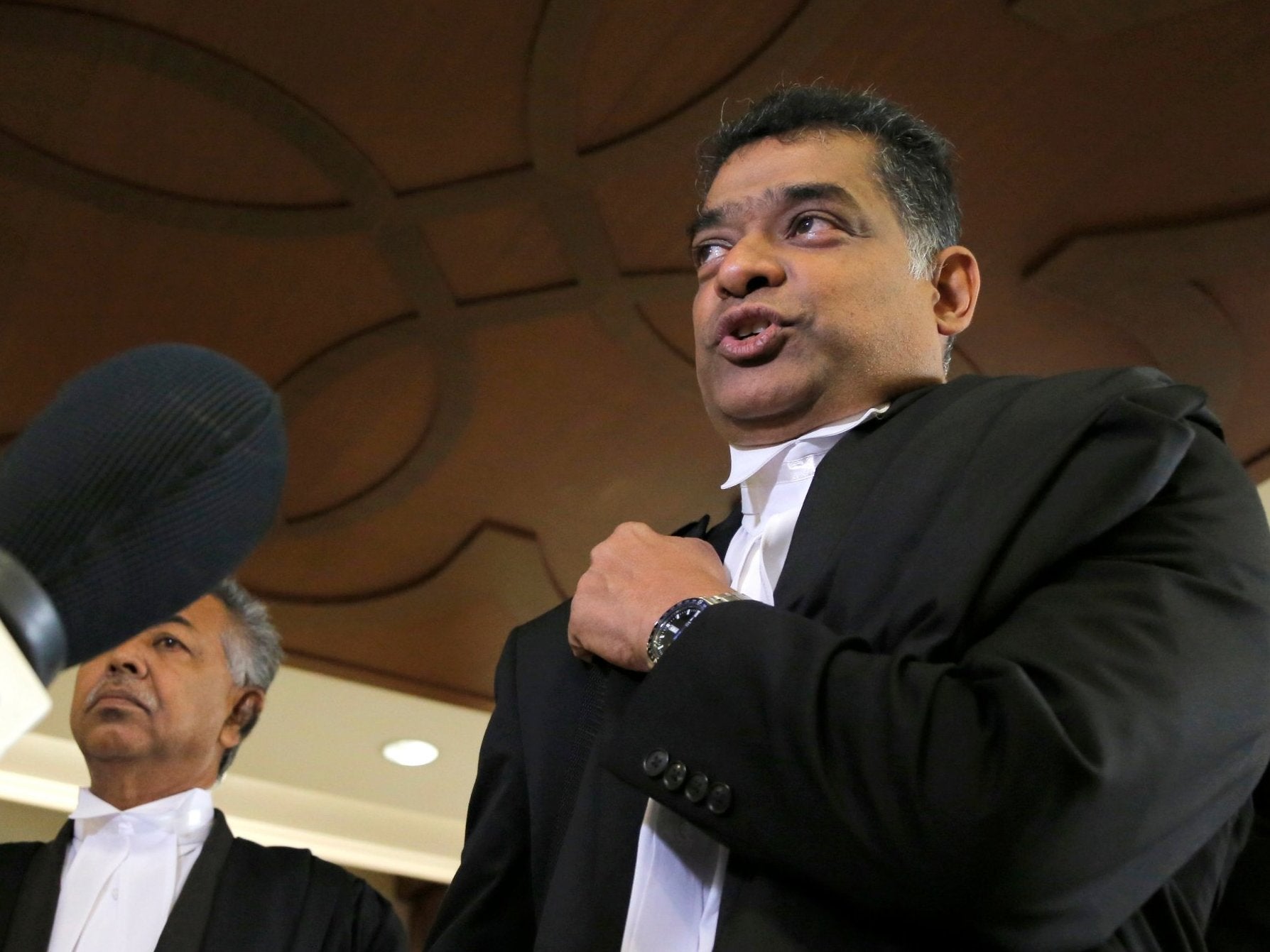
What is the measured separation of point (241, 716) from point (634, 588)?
203 centimetres

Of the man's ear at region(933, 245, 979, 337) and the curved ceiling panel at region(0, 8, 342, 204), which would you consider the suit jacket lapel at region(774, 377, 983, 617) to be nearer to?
the man's ear at region(933, 245, 979, 337)

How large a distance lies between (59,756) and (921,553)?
217 inches

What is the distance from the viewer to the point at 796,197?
164cm

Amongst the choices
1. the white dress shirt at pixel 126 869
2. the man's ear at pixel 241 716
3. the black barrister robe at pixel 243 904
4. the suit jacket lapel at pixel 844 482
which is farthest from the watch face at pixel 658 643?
the man's ear at pixel 241 716

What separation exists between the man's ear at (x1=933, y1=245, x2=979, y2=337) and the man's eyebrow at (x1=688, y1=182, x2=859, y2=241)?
16cm

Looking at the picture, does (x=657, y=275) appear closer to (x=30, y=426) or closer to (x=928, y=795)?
(x=928, y=795)

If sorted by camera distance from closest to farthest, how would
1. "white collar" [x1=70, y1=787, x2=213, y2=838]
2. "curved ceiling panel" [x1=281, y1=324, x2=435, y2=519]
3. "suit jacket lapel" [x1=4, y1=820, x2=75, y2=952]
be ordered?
"suit jacket lapel" [x1=4, y1=820, x2=75, y2=952] → "white collar" [x1=70, y1=787, x2=213, y2=838] → "curved ceiling panel" [x1=281, y1=324, x2=435, y2=519]

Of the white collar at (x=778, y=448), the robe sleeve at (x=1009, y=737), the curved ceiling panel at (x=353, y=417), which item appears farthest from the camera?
the curved ceiling panel at (x=353, y=417)

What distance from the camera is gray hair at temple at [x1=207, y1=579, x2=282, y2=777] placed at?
10.0ft

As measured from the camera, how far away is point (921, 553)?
1143 mm

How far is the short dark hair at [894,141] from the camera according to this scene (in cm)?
172

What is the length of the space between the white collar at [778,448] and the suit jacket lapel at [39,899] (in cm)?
171

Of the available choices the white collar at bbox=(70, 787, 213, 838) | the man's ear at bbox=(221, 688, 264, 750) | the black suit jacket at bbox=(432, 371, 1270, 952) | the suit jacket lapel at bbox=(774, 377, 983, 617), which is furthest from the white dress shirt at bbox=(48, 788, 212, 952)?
the suit jacket lapel at bbox=(774, 377, 983, 617)

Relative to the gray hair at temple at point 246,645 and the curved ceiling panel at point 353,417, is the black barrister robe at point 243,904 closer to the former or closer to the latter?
the gray hair at temple at point 246,645
